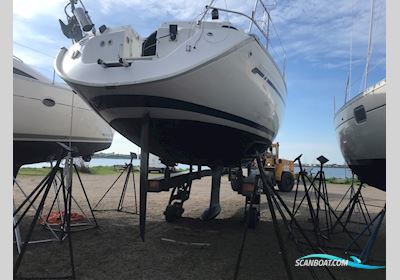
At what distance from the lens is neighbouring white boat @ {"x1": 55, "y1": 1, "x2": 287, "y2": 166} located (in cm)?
370

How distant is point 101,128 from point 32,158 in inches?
60.2

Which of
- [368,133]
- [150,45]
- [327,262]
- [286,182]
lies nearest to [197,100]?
[150,45]

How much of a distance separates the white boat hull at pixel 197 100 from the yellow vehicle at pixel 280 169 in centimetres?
1072

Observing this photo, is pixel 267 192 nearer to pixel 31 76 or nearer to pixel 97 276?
pixel 97 276

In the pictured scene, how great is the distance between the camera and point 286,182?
15.7 metres

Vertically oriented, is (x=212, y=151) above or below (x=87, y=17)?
below

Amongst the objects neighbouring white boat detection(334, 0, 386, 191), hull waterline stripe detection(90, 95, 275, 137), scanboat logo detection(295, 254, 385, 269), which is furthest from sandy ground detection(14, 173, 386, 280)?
hull waterline stripe detection(90, 95, 275, 137)

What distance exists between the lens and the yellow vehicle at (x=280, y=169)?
1559 centimetres

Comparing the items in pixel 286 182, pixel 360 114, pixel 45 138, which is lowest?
pixel 286 182

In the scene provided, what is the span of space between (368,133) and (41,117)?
190 inches

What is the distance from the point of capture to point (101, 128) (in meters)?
7.12

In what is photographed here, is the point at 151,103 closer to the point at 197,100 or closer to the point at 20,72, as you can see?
the point at 197,100

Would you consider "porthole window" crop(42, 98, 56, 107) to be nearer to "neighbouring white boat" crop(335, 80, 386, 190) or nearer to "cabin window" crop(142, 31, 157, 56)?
"cabin window" crop(142, 31, 157, 56)

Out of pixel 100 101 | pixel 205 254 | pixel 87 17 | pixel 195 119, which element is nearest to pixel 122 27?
pixel 100 101
